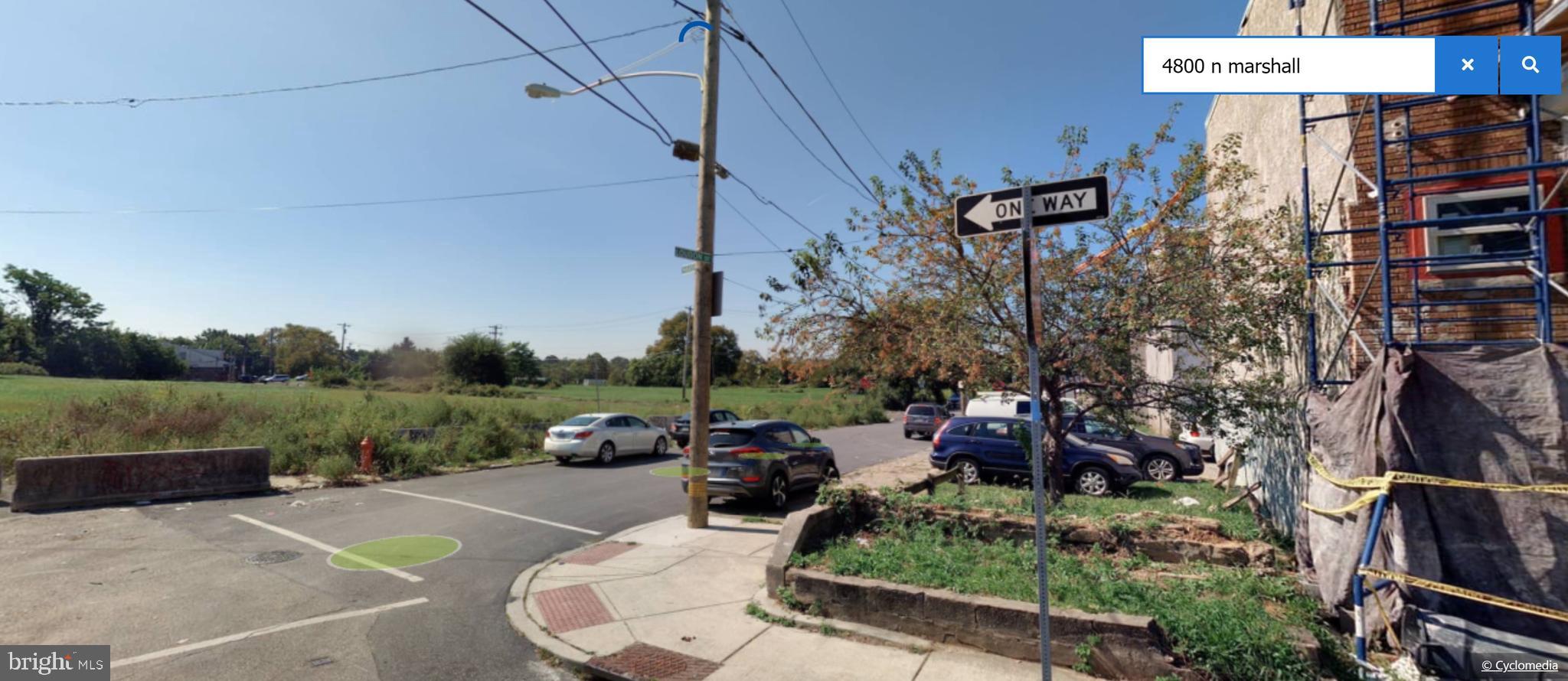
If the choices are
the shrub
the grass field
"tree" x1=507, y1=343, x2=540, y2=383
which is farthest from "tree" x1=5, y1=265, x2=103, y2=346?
the grass field

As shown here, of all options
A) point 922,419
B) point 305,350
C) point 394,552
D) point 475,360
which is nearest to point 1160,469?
point 394,552

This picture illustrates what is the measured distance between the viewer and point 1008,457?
1361 centimetres

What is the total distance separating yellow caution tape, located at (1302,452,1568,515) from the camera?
160 inches

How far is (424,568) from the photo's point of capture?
7059 millimetres

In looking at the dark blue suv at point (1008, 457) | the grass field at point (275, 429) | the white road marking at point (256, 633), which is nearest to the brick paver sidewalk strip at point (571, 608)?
the white road marking at point (256, 633)

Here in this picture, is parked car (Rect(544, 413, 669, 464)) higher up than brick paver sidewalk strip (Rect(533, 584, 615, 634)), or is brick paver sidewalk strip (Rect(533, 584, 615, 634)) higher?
parked car (Rect(544, 413, 669, 464))

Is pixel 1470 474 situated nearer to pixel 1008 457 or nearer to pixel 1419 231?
pixel 1419 231

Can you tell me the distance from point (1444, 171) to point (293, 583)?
12.1m

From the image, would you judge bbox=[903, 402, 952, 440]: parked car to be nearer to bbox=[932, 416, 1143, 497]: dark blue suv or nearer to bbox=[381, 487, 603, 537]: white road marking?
bbox=[932, 416, 1143, 497]: dark blue suv

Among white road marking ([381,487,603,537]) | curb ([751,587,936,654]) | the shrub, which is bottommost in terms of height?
white road marking ([381,487,603,537])

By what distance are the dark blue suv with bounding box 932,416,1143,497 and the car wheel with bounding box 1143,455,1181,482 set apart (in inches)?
17.2

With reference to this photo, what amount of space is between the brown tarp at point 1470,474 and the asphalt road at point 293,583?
585 cm

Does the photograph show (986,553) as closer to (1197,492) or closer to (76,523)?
(1197,492)

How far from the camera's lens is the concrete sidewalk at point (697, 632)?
445cm
